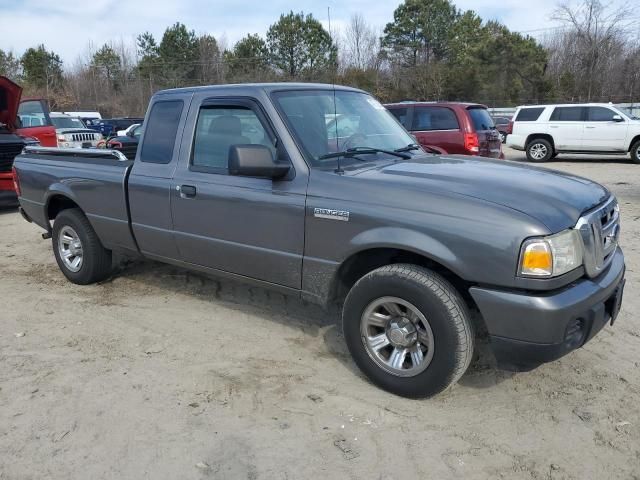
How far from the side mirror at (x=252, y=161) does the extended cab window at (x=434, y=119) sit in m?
7.96

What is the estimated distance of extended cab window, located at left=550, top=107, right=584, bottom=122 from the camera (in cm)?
1642

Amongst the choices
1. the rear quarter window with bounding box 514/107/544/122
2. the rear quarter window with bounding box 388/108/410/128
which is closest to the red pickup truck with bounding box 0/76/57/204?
the rear quarter window with bounding box 388/108/410/128

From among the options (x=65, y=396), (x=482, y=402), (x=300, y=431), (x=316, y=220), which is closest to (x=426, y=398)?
(x=482, y=402)

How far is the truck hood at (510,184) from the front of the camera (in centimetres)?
293

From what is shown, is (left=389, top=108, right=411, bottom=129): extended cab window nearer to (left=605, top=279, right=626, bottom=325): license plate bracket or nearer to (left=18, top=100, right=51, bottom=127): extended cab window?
(left=605, top=279, right=626, bottom=325): license plate bracket

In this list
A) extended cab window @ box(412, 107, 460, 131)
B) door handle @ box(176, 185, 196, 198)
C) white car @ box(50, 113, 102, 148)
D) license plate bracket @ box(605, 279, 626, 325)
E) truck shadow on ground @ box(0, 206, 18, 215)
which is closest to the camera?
license plate bracket @ box(605, 279, 626, 325)

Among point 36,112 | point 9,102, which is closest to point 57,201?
point 9,102

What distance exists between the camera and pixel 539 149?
1725 cm

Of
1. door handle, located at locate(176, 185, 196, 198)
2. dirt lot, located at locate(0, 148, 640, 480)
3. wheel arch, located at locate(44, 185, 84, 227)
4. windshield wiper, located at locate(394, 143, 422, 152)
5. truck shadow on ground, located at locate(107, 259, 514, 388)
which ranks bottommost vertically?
dirt lot, located at locate(0, 148, 640, 480)

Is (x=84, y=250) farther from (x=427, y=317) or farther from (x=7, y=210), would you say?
(x=7, y=210)

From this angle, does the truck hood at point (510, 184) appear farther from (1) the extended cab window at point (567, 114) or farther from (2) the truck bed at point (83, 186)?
(1) the extended cab window at point (567, 114)

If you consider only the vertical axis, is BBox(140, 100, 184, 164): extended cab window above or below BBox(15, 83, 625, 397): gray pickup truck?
above

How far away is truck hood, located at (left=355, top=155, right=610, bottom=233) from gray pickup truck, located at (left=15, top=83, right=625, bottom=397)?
1 cm

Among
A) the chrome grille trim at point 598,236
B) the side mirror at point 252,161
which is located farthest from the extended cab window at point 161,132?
the chrome grille trim at point 598,236
